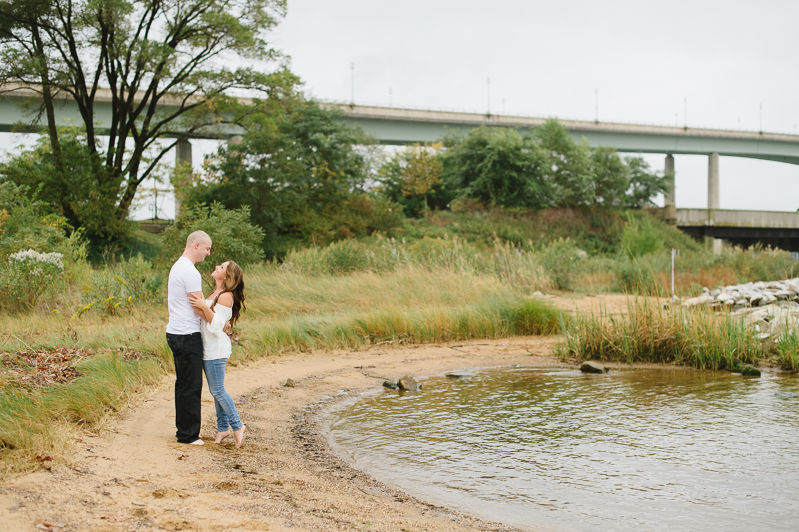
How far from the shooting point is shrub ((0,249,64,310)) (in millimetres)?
12438

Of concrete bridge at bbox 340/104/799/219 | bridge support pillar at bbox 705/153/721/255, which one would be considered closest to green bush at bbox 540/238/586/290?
concrete bridge at bbox 340/104/799/219

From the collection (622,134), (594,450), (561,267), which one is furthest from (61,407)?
(622,134)

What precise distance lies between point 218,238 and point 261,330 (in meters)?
5.86

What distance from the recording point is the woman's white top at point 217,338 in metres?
5.38

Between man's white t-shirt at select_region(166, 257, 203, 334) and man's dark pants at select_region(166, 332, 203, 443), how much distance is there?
2.7 inches

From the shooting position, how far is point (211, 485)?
4.46 meters

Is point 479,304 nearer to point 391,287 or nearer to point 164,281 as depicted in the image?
point 391,287

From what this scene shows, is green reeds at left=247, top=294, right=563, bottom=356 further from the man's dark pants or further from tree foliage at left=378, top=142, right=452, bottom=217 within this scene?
tree foliage at left=378, top=142, right=452, bottom=217

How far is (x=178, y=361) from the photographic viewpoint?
545 centimetres

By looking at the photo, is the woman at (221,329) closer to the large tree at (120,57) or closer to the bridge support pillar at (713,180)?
the large tree at (120,57)

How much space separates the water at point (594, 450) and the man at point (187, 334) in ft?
4.76

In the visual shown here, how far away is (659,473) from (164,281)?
466 inches

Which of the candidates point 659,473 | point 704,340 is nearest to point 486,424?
point 659,473

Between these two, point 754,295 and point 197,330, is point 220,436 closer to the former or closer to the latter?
point 197,330
